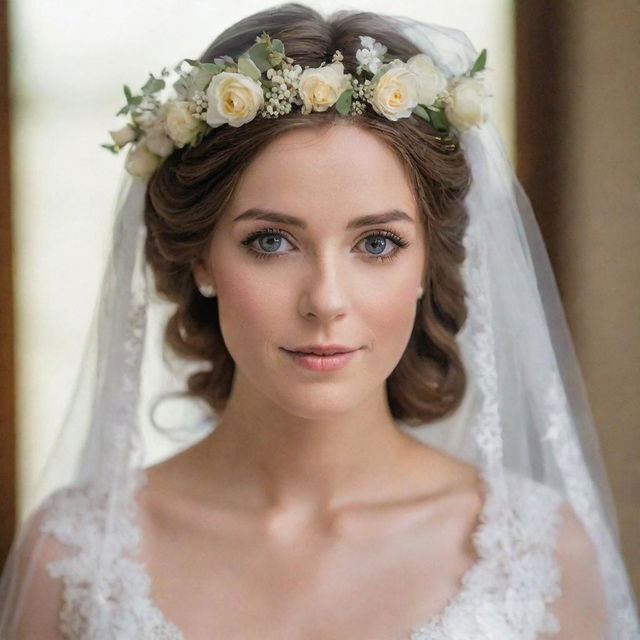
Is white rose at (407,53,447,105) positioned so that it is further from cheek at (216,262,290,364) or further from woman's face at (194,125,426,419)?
cheek at (216,262,290,364)

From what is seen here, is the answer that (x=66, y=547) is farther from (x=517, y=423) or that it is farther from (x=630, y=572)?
(x=630, y=572)

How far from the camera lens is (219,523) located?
2127 millimetres

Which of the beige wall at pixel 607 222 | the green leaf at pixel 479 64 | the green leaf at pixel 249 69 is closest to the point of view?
the green leaf at pixel 249 69

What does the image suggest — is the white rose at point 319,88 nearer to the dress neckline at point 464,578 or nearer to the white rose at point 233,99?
the white rose at point 233,99

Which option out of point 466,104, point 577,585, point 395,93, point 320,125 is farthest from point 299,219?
point 577,585

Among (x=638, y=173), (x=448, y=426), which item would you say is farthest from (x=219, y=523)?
(x=638, y=173)

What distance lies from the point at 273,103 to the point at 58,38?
1492 mm

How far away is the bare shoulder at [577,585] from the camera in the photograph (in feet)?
6.63

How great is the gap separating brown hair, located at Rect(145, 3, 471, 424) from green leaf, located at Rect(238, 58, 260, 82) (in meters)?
0.08

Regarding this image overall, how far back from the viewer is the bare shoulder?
6.63 ft

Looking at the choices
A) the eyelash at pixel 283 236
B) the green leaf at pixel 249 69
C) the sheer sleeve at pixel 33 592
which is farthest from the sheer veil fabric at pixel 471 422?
the green leaf at pixel 249 69

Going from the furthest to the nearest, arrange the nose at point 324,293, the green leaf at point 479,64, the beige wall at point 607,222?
the beige wall at point 607,222 < the green leaf at point 479,64 < the nose at point 324,293

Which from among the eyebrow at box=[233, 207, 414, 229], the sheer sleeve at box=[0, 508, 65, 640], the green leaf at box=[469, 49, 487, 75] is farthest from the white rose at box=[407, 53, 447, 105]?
the sheer sleeve at box=[0, 508, 65, 640]

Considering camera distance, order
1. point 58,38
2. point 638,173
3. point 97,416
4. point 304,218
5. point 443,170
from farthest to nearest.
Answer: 1. point 58,38
2. point 638,173
3. point 97,416
4. point 443,170
5. point 304,218
